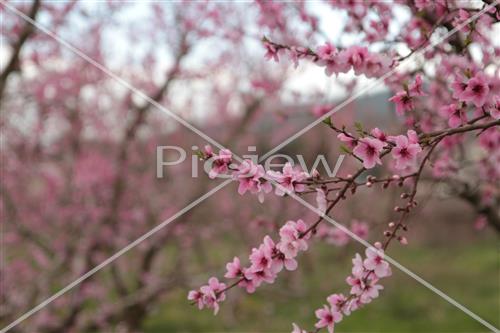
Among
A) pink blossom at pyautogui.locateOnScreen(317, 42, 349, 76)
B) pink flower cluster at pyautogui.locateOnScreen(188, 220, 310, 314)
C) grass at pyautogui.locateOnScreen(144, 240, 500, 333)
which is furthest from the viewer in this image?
grass at pyautogui.locateOnScreen(144, 240, 500, 333)

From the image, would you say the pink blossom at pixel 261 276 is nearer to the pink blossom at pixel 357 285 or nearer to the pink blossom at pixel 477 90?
the pink blossom at pixel 357 285

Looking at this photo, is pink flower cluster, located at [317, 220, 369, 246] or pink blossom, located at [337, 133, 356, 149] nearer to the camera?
pink blossom, located at [337, 133, 356, 149]

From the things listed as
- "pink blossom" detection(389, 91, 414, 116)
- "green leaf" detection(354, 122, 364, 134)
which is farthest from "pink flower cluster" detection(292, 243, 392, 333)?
"pink blossom" detection(389, 91, 414, 116)

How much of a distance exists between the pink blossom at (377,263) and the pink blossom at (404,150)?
1.05ft

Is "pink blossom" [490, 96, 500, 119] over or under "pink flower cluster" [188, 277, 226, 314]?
over

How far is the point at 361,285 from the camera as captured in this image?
5.98 feet

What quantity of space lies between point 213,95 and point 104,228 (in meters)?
7.66

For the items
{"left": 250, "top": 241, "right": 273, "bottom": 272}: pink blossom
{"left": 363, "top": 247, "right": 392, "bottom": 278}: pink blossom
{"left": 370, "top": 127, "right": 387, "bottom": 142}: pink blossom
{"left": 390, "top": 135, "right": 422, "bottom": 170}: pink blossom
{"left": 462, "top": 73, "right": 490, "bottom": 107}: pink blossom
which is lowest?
{"left": 363, "top": 247, "right": 392, "bottom": 278}: pink blossom

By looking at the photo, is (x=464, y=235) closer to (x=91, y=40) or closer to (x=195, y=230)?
(x=195, y=230)

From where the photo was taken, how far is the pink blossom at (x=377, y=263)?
1.79 m

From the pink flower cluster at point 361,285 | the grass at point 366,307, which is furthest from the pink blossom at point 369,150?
the grass at point 366,307

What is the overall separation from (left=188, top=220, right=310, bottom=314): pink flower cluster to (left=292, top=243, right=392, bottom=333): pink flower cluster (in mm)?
208

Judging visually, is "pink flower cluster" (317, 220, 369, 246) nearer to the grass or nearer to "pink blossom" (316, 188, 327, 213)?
"pink blossom" (316, 188, 327, 213)

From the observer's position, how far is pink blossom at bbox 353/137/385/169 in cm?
169
